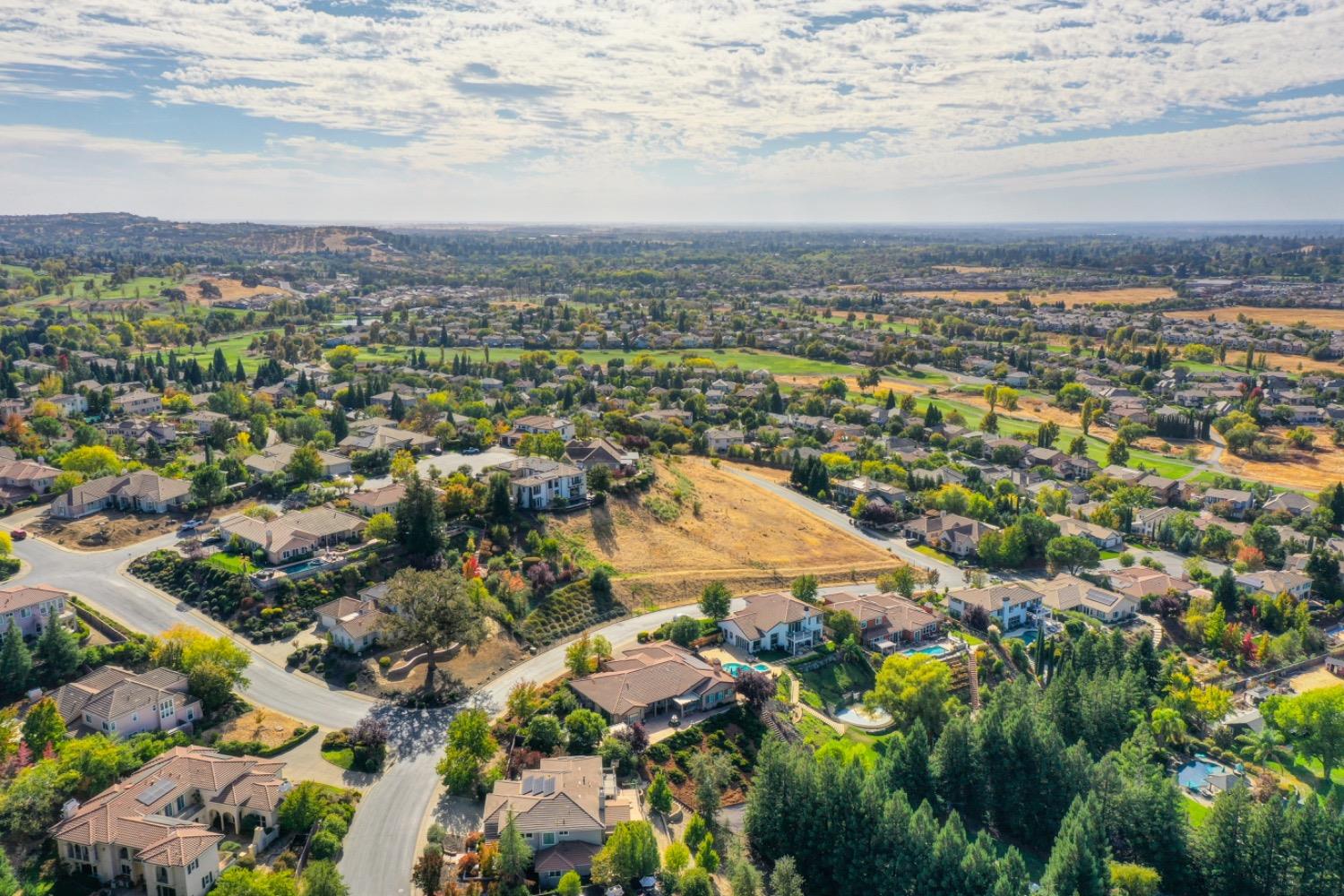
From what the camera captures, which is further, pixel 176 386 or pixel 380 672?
pixel 176 386

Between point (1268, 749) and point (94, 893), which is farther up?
point (94, 893)

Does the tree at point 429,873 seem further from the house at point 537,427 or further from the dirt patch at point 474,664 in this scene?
the house at point 537,427

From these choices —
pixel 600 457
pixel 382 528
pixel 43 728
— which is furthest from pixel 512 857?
pixel 600 457

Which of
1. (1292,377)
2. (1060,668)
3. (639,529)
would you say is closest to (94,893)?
(639,529)

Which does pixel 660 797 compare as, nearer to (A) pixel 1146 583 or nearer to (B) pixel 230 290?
(A) pixel 1146 583

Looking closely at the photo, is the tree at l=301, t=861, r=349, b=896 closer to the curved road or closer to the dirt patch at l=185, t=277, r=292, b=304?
the curved road

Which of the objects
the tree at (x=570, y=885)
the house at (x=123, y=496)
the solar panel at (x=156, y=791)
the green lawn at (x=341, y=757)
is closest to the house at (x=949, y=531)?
the tree at (x=570, y=885)

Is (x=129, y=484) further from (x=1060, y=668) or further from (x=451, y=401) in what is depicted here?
(x=1060, y=668)
